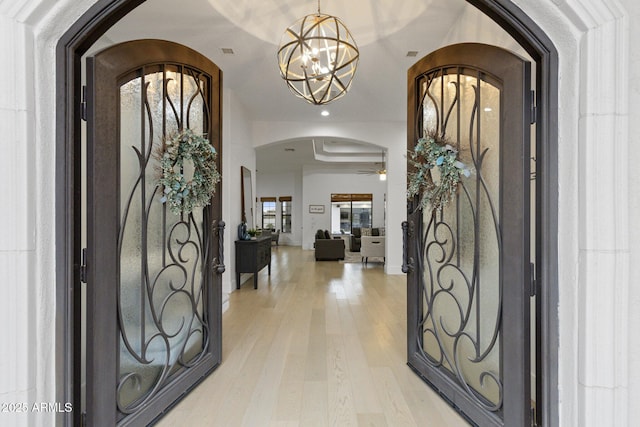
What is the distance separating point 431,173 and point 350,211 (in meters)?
11.1

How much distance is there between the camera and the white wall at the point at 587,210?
1093mm

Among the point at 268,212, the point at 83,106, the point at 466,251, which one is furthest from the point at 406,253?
the point at 268,212

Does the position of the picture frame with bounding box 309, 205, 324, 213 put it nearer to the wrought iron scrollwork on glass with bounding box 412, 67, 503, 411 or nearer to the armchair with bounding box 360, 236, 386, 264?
the armchair with bounding box 360, 236, 386, 264

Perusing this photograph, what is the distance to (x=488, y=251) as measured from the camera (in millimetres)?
1793

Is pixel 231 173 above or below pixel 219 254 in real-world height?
above

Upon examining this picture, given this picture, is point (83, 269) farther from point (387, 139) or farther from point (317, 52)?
point (387, 139)

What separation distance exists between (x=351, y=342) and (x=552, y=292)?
6.97ft

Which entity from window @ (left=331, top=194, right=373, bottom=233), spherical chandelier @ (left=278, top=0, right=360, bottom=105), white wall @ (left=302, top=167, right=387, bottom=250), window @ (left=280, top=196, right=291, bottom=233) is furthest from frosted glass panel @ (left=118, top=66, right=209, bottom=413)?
window @ (left=280, top=196, right=291, bottom=233)

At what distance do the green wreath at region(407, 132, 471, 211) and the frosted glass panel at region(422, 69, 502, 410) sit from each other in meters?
0.05

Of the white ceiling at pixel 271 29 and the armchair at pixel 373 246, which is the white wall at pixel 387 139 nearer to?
the armchair at pixel 373 246

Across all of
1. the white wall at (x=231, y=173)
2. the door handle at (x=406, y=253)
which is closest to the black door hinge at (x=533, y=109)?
the door handle at (x=406, y=253)

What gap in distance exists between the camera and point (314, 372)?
2.47 m
